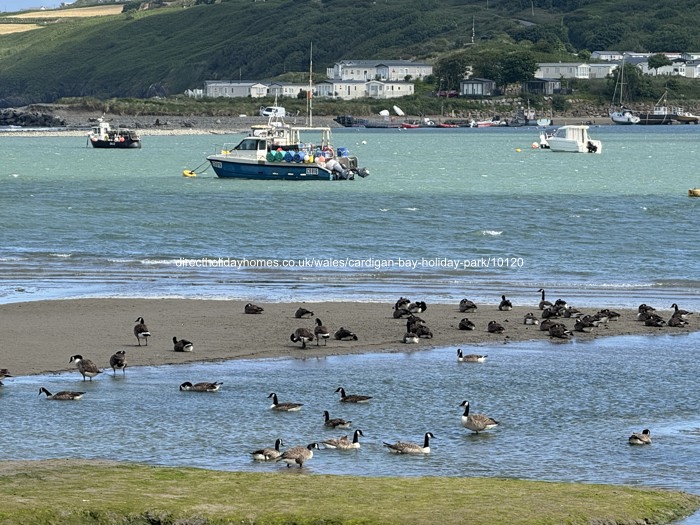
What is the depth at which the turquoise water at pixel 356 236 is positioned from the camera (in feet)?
128

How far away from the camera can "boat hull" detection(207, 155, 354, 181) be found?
8512 cm

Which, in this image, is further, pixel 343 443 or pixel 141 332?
pixel 141 332

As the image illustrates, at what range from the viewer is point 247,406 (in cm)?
2286

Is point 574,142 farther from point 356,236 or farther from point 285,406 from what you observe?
point 285,406

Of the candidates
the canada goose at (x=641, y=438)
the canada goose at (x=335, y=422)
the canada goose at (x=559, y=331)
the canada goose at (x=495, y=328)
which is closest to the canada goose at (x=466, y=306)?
the canada goose at (x=495, y=328)

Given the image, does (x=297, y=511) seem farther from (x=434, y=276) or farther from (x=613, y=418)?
(x=434, y=276)

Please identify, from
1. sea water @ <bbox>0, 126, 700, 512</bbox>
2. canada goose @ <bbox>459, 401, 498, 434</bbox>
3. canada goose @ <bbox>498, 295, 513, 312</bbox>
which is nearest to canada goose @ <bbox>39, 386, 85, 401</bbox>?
sea water @ <bbox>0, 126, 700, 512</bbox>

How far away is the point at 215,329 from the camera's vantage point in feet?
99.0

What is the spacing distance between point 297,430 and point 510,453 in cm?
348

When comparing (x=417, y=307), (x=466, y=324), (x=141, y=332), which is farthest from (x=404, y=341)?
(x=141, y=332)

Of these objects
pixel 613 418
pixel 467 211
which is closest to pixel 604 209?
pixel 467 211

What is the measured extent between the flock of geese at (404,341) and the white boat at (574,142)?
11119 centimetres

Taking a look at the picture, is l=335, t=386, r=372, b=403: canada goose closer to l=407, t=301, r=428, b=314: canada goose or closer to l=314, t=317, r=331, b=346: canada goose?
l=314, t=317, r=331, b=346: canada goose

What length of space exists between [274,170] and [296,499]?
6979 cm
